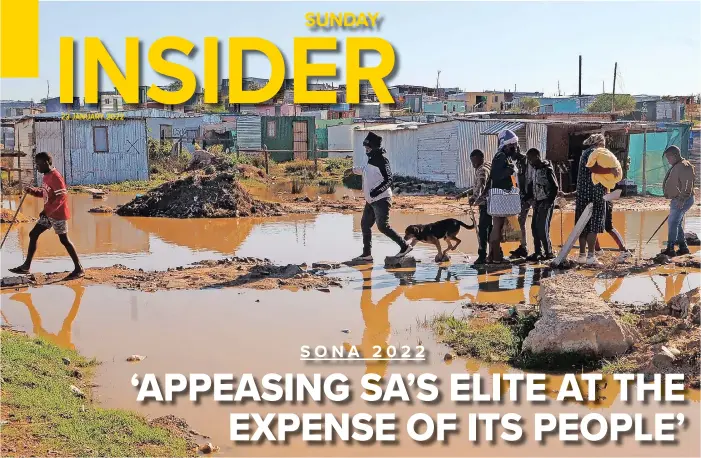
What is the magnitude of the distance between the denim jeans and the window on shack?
789 inches

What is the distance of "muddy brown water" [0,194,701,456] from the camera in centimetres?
565

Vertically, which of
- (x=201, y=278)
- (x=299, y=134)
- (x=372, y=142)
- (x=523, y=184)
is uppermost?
(x=299, y=134)

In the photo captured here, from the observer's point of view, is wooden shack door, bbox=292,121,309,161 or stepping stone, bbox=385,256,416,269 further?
wooden shack door, bbox=292,121,309,161

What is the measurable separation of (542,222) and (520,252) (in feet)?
2.10

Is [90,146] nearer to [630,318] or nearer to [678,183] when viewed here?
[678,183]

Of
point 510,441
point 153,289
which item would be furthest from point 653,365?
point 153,289

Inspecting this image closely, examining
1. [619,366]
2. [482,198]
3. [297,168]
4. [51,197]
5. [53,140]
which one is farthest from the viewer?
[297,168]

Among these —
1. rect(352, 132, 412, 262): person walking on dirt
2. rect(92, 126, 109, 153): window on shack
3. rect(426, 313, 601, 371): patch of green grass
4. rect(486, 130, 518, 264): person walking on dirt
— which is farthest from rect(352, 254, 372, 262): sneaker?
Answer: rect(92, 126, 109, 153): window on shack

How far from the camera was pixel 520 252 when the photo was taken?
11.7 metres

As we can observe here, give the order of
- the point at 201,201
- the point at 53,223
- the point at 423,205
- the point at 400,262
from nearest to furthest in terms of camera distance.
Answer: the point at 53,223, the point at 400,262, the point at 201,201, the point at 423,205

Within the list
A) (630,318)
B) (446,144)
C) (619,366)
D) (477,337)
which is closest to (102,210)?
(446,144)

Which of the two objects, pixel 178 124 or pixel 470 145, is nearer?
pixel 470 145

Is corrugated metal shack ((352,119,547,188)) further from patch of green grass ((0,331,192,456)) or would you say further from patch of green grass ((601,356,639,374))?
patch of green grass ((0,331,192,456))

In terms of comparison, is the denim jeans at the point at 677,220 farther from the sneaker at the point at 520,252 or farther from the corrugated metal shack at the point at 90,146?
the corrugated metal shack at the point at 90,146
